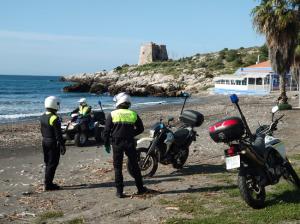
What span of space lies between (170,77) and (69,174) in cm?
7873

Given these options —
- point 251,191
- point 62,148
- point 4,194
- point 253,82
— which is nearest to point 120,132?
point 62,148

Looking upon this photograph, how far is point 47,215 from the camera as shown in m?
7.12

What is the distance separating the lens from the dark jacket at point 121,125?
805 cm

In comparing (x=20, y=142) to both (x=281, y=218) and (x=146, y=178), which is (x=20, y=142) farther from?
(x=281, y=218)

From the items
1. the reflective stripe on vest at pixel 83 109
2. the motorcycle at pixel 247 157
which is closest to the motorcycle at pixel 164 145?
the motorcycle at pixel 247 157

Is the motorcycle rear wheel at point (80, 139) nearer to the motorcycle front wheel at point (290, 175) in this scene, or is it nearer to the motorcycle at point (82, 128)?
the motorcycle at point (82, 128)

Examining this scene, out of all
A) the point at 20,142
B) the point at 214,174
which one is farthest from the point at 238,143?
the point at 20,142

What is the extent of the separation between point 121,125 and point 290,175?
2997mm

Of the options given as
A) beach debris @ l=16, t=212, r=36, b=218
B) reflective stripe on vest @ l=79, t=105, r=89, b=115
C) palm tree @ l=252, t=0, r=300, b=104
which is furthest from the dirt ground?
palm tree @ l=252, t=0, r=300, b=104

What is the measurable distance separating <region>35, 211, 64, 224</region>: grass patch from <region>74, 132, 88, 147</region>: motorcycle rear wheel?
8.51 metres

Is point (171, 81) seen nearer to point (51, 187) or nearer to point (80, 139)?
point (80, 139)

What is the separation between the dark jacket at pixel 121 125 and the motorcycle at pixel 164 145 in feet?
4.72

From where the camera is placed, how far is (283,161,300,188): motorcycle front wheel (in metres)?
7.73

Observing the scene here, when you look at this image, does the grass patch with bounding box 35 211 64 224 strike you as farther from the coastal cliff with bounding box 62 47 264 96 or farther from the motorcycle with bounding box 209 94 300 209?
the coastal cliff with bounding box 62 47 264 96
